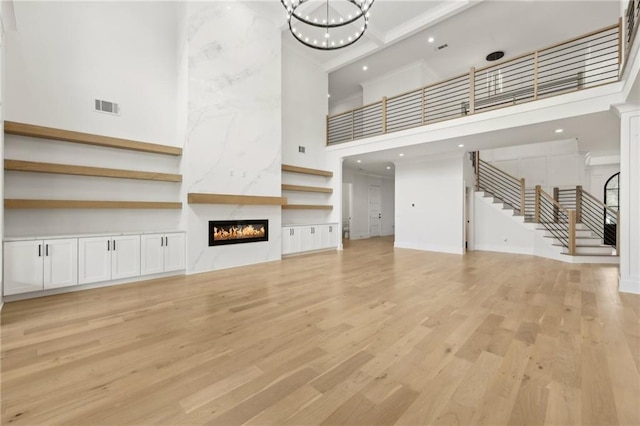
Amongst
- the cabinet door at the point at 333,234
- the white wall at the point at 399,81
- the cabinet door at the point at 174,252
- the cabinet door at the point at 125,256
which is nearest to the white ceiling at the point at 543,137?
the cabinet door at the point at 333,234

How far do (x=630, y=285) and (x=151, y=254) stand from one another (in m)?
7.70

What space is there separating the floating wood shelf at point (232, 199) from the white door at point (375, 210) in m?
6.72

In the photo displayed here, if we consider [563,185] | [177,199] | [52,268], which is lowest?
[52,268]

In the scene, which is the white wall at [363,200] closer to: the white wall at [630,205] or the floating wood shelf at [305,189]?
the floating wood shelf at [305,189]

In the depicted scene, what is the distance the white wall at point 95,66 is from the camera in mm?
4234

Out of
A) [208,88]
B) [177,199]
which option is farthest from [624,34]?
[177,199]

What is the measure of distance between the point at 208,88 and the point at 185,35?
3.39 ft

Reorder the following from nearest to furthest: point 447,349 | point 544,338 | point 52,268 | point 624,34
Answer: point 447,349 < point 544,338 < point 52,268 < point 624,34

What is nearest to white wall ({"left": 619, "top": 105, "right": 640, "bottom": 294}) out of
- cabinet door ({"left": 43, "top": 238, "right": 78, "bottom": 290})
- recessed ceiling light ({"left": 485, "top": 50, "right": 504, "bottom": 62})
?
recessed ceiling light ({"left": 485, "top": 50, "right": 504, "bottom": 62})

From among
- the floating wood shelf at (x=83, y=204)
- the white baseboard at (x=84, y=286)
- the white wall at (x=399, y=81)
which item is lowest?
the white baseboard at (x=84, y=286)

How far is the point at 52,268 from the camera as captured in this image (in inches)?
155

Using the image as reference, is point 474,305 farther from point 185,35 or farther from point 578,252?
point 185,35

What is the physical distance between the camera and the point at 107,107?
4.95 metres

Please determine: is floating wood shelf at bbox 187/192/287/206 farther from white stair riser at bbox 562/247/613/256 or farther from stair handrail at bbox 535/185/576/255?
white stair riser at bbox 562/247/613/256
